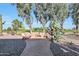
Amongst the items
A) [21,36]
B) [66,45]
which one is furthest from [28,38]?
[66,45]

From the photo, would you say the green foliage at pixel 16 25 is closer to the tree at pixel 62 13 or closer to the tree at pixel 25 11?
the tree at pixel 25 11

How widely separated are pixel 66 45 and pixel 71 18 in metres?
0.35

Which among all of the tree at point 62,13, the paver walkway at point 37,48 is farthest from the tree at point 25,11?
the tree at point 62,13

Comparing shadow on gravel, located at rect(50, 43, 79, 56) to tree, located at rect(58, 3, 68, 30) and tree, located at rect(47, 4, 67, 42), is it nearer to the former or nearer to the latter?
tree, located at rect(47, 4, 67, 42)

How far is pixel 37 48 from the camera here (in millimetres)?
5117

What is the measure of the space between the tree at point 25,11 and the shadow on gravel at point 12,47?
0.83ft

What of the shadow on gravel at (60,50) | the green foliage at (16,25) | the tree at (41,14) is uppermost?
the tree at (41,14)

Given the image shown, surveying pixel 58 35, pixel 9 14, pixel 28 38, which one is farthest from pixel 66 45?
pixel 9 14

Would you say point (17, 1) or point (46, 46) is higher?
point (17, 1)

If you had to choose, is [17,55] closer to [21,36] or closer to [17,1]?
[21,36]

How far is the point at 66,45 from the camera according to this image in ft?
16.9

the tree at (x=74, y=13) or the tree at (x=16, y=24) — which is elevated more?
the tree at (x=74, y=13)

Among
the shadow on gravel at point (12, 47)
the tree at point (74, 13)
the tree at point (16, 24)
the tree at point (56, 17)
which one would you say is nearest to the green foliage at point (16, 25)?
the tree at point (16, 24)

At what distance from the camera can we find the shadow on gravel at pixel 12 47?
200 inches
